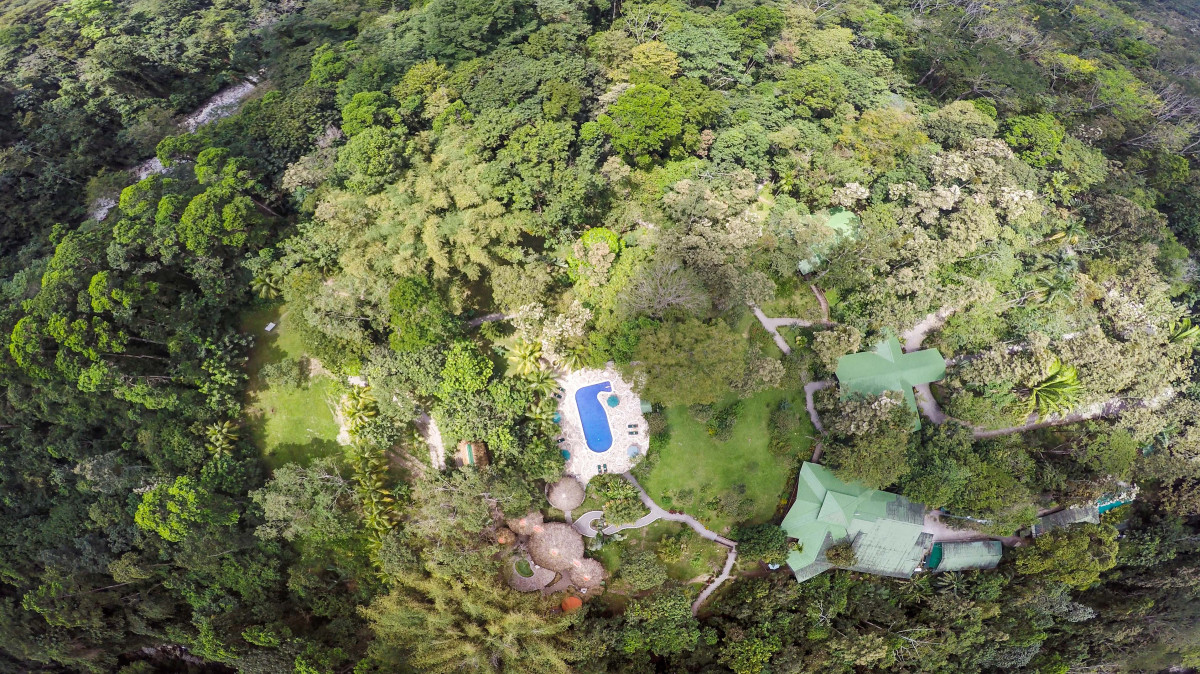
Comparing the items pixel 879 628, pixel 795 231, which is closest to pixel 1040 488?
pixel 879 628

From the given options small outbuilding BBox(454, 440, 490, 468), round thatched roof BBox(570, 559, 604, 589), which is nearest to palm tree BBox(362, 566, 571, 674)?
round thatched roof BBox(570, 559, 604, 589)

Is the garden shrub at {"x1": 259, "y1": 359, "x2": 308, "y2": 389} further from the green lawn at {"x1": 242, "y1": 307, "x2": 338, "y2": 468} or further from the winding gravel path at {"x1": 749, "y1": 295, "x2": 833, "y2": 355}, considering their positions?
the winding gravel path at {"x1": 749, "y1": 295, "x2": 833, "y2": 355}

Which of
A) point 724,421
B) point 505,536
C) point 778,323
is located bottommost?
point 505,536

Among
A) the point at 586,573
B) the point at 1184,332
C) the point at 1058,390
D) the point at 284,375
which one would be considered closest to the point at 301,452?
the point at 284,375

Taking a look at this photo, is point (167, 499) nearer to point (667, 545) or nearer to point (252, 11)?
point (667, 545)

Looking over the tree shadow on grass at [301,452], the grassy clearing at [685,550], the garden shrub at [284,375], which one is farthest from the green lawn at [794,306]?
the garden shrub at [284,375]

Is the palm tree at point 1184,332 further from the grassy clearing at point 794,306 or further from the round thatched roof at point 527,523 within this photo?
the round thatched roof at point 527,523

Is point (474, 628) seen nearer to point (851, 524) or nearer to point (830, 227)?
point (851, 524)
